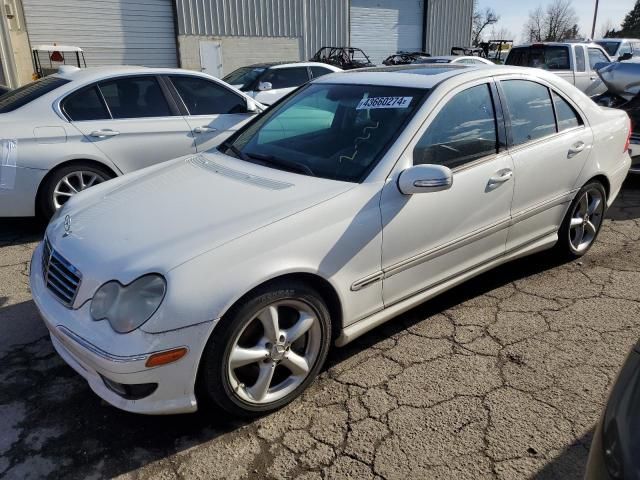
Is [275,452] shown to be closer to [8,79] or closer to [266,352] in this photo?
[266,352]

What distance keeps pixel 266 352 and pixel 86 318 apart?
795mm

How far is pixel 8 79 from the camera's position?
15047 millimetres

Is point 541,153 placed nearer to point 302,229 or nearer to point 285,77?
point 302,229

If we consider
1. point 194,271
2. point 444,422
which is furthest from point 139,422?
point 444,422

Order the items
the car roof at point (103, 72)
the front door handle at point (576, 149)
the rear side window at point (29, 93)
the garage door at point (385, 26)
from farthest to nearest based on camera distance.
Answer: the garage door at point (385, 26), the car roof at point (103, 72), the rear side window at point (29, 93), the front door handle at point (576, 149)

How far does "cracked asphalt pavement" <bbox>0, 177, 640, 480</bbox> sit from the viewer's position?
2266 millimetres

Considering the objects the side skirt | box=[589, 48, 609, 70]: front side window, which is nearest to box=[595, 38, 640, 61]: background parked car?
box=[589, 48, 609, 70]: front side window

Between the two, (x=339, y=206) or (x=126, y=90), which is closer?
(x=339, y=206)

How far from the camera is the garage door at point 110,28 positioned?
656 inches

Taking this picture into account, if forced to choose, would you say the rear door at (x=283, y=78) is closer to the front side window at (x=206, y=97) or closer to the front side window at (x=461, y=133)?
the front side window at (x=206, y=97)

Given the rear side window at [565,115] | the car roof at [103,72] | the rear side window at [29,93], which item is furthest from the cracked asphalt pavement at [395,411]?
the car roof at [103,72]

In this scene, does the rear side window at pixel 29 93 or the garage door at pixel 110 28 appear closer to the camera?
the rear side window at pixel 29 93

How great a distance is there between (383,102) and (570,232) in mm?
1962

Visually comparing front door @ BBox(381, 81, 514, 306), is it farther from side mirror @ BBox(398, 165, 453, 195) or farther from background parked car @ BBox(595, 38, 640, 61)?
background parked car @ BBox(595, 38, 640, 61)
